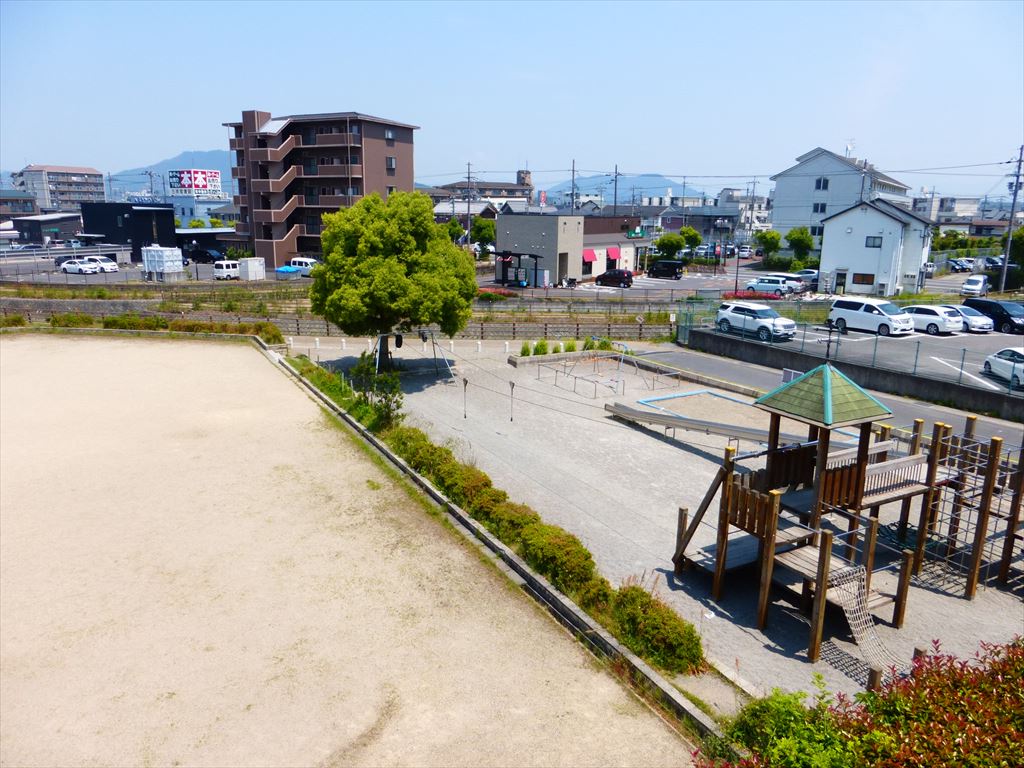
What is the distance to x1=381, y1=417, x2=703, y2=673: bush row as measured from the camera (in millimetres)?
9070

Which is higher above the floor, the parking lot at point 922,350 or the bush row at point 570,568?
the parking lot at point 922,350

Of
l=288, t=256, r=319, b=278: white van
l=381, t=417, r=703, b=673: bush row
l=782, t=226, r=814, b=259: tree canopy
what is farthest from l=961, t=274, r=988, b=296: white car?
l=288, t=256, r=319, b=278: white van

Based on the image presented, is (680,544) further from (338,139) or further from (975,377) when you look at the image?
(338,139)

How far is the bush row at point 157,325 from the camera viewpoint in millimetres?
33281

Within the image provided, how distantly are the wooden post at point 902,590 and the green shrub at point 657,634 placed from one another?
10.6 ft

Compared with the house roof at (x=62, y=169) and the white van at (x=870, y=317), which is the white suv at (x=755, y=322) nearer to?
the white van at (x=870, y=317)

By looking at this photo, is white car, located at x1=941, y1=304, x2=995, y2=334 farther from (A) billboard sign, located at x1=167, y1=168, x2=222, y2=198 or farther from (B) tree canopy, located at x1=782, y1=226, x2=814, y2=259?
(A) billboard sign, located at x1=167, y1=168, x2=222, y2=198

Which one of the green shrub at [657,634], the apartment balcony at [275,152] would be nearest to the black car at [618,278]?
the apartment balcony at [275,152]

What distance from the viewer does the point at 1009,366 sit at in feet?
72.0

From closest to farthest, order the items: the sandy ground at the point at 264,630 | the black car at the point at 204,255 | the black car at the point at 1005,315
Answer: the sandy ground at the point at 264,630 → the black car at the point at 1005,315 → the black car at the point at 204,255

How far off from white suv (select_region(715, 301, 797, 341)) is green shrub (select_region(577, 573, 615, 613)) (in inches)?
845

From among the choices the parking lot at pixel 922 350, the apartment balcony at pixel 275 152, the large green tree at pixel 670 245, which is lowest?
the parking lot at pixel 922 350

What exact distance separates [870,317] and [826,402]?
2346 cm

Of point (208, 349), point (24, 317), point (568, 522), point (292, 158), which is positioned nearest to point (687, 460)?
point (568, 522)
